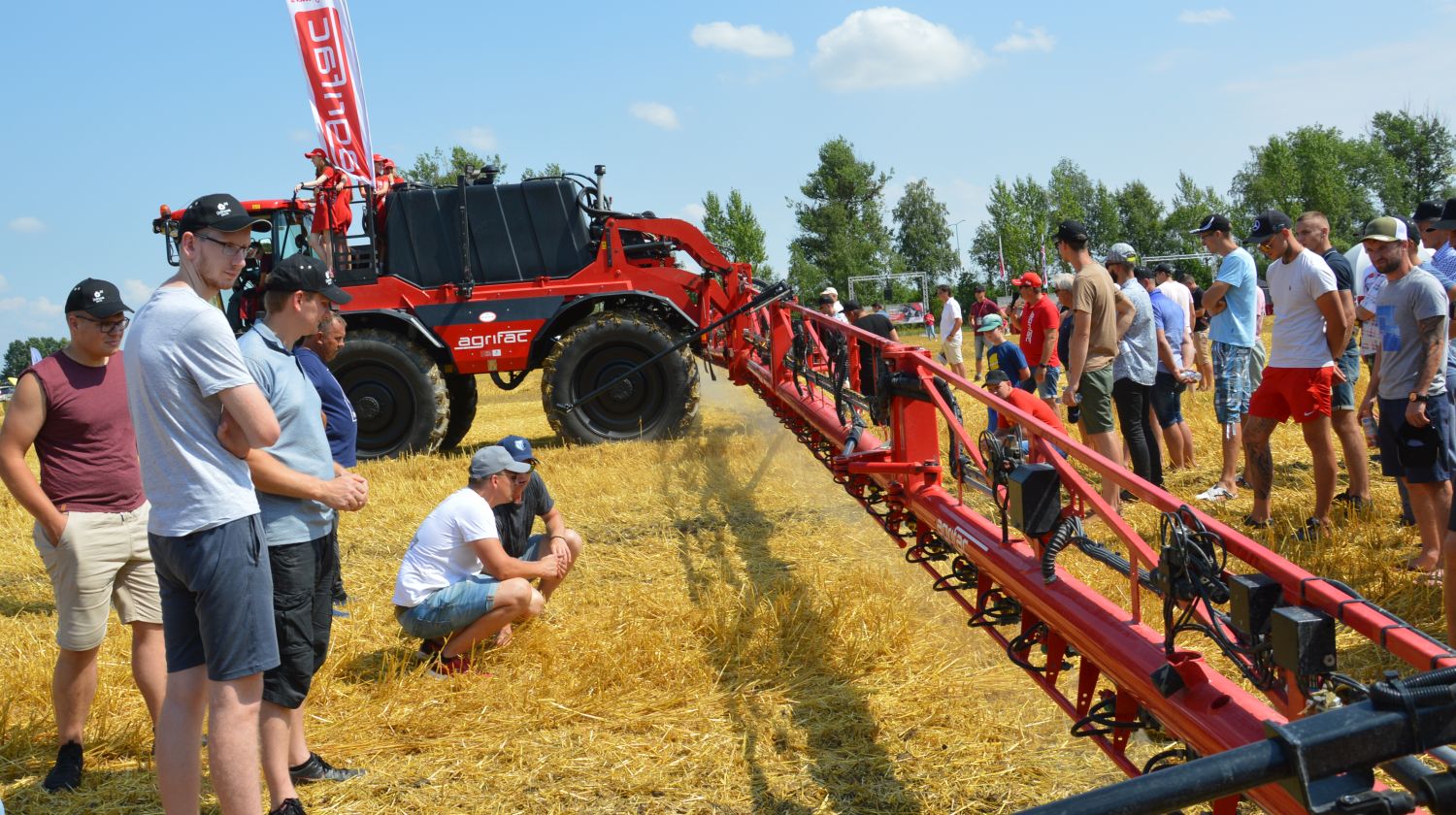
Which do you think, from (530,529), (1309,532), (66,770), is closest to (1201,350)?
(1309,532)

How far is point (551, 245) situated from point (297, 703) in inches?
312

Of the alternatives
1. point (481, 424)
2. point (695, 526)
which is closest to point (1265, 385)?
point (695, 526)

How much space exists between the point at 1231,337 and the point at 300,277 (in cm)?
569

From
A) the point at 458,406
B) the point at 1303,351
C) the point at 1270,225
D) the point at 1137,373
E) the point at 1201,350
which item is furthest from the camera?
the point at 1201,350

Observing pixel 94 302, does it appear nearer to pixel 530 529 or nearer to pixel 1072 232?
pixel 530 529

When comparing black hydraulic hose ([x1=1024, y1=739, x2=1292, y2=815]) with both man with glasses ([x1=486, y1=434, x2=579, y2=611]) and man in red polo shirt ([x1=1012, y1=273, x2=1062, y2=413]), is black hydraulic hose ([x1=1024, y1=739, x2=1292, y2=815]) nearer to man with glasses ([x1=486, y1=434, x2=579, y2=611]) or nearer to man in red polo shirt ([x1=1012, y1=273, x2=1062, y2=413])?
man with glasses ([x1=486, y1=434, x2=579, y2=611])

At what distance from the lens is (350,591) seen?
5.98 m

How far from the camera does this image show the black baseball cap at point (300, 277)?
325 centimetres

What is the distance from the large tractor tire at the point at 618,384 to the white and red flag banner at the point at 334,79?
3400mm

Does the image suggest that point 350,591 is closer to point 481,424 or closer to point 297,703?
point 297,703

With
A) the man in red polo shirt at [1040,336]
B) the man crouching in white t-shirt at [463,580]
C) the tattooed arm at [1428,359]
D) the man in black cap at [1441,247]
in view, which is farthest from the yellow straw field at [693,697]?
the man in red polo shirt at [1040,336]

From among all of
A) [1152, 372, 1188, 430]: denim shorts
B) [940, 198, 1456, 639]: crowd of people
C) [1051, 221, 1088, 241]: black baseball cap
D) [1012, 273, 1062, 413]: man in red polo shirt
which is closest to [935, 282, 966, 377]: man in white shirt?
[940, 198, 1456, 639]: crowd of people

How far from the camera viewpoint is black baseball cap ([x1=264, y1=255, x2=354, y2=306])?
3.25 m

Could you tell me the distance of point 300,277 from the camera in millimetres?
3248
